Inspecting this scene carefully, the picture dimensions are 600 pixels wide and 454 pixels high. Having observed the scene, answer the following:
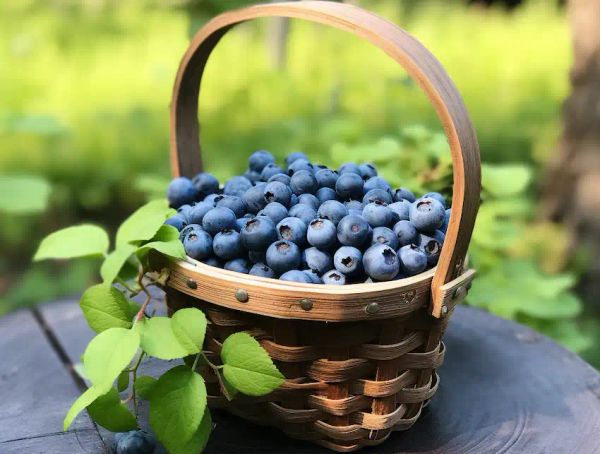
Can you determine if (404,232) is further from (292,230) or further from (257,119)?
(257,119)

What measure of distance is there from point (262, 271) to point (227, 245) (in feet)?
0.21

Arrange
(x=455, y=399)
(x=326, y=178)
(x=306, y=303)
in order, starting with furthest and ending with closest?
1. (x=455, y=399)
2. (x=326, y=178)
3. (x=306, y=303)

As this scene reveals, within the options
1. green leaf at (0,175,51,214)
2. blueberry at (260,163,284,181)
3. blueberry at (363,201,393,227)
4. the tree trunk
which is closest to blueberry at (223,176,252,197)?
blueberry at (260,163,284,181)

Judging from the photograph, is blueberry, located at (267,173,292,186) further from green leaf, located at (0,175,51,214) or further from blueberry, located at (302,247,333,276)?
green leaf, located at (0,175,51,214)

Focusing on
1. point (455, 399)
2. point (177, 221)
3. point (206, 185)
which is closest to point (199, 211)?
point (177, 221)

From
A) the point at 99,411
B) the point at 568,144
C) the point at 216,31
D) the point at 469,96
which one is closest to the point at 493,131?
the point at 469,96

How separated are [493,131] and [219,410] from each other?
150 inches

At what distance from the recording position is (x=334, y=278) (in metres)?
0.95

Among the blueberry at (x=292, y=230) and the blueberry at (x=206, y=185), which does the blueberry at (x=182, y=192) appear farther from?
the blueberry at (x=292, y=230)

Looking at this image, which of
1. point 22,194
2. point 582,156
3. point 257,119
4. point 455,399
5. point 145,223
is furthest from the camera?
point 257,119

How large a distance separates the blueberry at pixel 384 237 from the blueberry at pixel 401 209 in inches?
2.3

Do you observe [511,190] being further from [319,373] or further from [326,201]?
[319,373]

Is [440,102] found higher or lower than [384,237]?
higher

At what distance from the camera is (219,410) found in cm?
117
